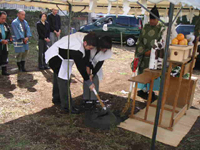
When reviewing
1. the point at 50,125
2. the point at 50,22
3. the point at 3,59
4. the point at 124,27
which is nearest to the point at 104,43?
the point at 50,125

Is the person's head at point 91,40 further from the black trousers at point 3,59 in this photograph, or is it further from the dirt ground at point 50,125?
the black trousers at point 3,59

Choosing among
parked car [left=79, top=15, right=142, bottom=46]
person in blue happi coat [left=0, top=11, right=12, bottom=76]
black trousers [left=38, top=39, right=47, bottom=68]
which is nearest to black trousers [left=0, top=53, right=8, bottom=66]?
person in blue happi coat [left=0, top=11, right=12, bottom=76]

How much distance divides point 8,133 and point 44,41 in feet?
12.5

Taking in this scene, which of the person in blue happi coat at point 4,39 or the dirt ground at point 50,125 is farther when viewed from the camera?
the person in blue happi coat at point 4,39

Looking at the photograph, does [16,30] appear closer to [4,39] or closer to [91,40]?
[4,39]

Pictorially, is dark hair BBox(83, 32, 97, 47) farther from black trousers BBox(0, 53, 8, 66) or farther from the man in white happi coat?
black trousers BBox(0, 53, 8, 66)

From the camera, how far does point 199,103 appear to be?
4375mm

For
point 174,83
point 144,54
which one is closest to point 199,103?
point 174,83

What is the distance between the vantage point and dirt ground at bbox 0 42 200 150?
2.73 metres

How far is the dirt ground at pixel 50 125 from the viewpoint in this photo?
2727 mm

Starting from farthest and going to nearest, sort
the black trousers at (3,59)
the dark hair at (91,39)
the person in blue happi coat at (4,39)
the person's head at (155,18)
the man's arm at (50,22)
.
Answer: the man's arm at (50,22) < the black trousers at (3,59) < the person in blue happi coat at (4,39) < the person's head at (155,18) < the dark hair at (91,39)

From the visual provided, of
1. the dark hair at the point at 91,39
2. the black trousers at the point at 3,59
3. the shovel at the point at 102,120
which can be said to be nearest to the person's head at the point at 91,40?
the dark hair at the point at 91,39

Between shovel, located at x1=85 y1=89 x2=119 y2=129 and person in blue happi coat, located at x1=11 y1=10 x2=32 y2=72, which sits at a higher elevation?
person in blue happi coat, located at x1=11 y1=10 x2=32 y2=72

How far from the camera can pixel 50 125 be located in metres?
3.16
